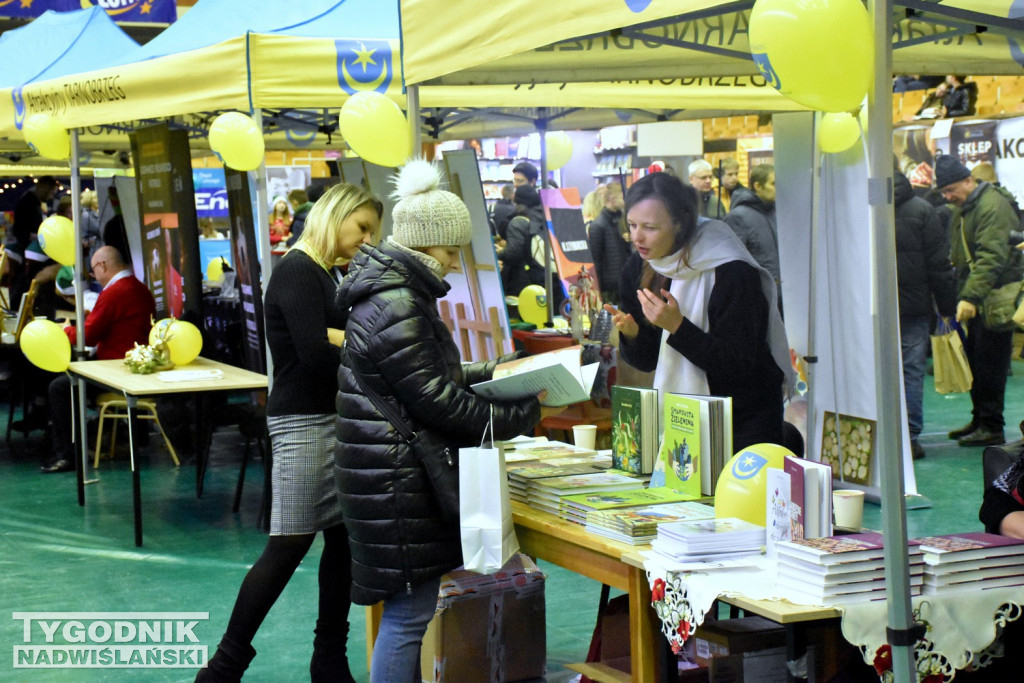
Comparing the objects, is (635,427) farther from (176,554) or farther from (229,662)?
(176,554)

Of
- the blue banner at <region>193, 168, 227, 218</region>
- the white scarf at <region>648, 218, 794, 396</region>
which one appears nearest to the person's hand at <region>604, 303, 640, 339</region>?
the white scarf at <region>648, 218, 794, 396</region>

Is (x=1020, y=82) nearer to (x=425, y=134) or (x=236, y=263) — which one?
(x=425, y=134)

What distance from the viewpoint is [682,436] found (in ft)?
9.99

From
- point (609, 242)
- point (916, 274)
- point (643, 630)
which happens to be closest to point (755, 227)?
point (609, 242)

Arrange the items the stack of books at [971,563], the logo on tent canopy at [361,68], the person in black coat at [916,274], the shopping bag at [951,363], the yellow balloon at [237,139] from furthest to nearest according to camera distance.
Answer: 1. the shopping bag at [951,363]
2. the person in black coat at [916,274]
3. the yellow balloon at [237,139]
4. the logo on tent canopy at [361,68]
5. the stack of books at [971,563]

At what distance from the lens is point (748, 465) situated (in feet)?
8.91

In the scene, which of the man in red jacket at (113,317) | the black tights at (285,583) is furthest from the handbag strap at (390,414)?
the man in red jacket at (113,317)

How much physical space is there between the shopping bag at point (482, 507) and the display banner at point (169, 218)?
500 cm

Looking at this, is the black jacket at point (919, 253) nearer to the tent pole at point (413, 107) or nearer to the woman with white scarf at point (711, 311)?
the woman with white scarf at point (711, 311)

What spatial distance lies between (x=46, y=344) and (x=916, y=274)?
204 inches

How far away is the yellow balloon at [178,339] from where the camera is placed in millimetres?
6461

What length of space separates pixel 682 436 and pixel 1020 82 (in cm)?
1061

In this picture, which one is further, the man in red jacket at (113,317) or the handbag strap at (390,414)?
the man in red jacket at (113,317)

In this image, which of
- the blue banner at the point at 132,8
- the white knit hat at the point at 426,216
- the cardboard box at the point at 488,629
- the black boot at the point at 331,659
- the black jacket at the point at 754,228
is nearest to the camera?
the white knit hat at the point at 426,216
